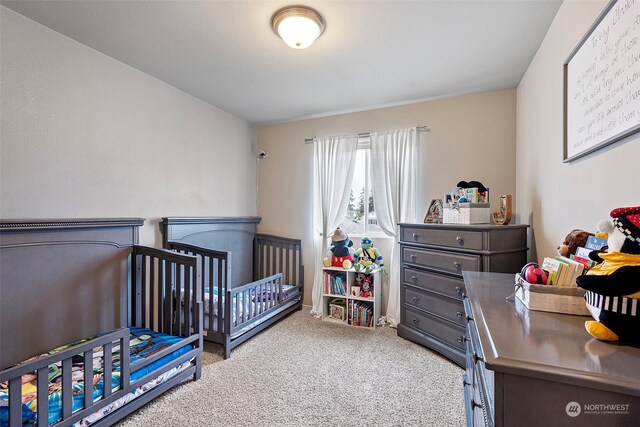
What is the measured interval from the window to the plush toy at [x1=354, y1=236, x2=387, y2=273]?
0.26 m

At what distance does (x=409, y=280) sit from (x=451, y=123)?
1.64m

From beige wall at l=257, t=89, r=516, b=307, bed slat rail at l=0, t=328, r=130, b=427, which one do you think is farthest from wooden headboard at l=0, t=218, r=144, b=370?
beige wall at l=257, t=89, r=516, b=307

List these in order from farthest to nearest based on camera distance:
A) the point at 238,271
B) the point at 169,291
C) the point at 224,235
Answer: the point at 238,271
the point at 224,235
the point at 169,291

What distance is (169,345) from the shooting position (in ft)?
6.15

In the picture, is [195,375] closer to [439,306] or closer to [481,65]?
[439,306]

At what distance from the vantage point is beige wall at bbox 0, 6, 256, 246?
171cm

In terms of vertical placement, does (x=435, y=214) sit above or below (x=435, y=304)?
above

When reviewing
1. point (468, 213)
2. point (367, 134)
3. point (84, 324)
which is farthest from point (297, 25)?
point (84, 324)

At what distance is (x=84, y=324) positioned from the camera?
2010 millimetres

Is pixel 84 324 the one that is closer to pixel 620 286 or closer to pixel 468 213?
pixel 620 286

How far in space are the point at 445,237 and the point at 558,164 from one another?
2.82 feet

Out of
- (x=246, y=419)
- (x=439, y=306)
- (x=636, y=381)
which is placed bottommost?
(x=246, y=419)

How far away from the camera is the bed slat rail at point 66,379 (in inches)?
45.8

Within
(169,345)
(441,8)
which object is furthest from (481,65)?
(169,345)
